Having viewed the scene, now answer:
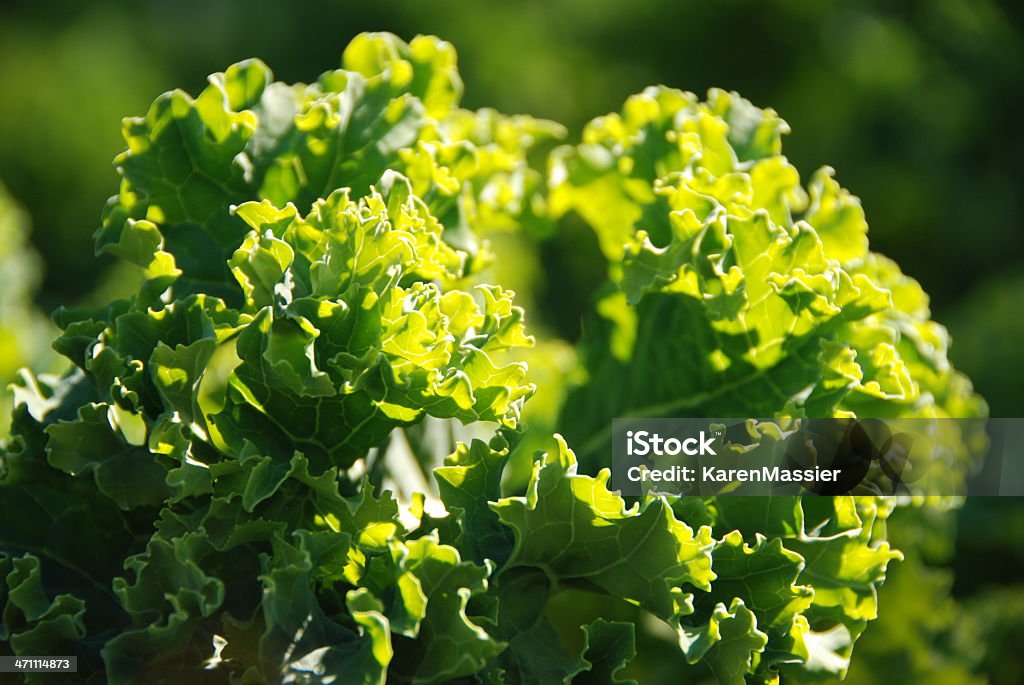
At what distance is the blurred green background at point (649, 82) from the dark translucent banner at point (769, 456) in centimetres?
136

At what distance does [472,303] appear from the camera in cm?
119

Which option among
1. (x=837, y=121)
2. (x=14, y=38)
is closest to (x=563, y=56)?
(x=837, y=121)

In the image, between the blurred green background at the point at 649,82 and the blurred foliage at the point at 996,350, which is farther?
the blurred green background at the point at 649,82

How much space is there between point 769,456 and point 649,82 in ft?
13.7

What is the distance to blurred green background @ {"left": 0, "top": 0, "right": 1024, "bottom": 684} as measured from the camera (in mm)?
4145

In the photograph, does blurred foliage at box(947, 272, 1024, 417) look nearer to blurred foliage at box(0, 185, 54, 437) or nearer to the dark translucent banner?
the dark translucent banner

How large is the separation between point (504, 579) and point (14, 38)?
597cm

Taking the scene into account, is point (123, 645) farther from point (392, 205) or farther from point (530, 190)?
point (530, 190)

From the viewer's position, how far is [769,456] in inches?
52.4

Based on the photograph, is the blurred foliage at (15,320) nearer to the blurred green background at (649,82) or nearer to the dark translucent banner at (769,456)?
the blurred green background at (649,82)

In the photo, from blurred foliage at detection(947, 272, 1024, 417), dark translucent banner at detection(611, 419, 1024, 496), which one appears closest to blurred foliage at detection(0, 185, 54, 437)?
dark translucent banner at detection(611, 419, 1024, 496)

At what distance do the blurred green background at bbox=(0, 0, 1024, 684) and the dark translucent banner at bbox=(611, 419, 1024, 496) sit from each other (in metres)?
1.36

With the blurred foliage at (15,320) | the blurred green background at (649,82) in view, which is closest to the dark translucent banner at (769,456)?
the blurred foliage at (15,320)

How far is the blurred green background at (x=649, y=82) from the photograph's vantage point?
4.14 metres
